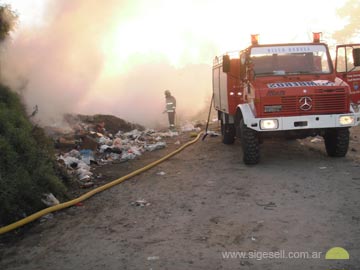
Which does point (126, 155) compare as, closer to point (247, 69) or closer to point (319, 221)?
point (247, 69)

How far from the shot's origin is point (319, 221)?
14.5 feet

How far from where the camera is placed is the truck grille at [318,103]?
707 cm

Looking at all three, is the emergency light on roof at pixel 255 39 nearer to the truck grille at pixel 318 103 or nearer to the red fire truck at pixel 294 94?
the red fire truck at pixel 294 94

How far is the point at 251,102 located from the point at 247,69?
0.91 m

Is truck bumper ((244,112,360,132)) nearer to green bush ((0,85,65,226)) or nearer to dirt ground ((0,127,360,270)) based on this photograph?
dirt ground ((0,127,360,270))

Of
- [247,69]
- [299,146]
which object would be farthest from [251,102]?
[299,146]

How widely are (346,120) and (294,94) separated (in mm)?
1078

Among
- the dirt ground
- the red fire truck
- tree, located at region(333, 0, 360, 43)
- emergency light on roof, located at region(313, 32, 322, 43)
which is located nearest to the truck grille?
the red fire truck

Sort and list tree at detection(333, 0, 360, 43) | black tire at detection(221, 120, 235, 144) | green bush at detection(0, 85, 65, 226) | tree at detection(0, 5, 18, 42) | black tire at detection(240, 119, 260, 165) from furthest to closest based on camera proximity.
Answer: tree at detection(333, 0, 360, 43) < black tire at detection(221, 120, 235, 144) < tree at detection(0, 5, 18, 42) < black tire at detection(240, 119, 260, 165) < green bush at detection(0, 85, 65, 226)

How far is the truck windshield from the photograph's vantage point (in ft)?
25.8

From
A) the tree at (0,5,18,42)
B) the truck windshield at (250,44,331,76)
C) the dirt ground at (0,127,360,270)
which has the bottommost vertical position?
the dirt ground at (0,127,360,270)

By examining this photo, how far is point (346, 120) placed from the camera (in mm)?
7121

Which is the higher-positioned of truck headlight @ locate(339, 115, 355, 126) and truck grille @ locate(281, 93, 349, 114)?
truck grille @ locate(281, 93, 349, 114)

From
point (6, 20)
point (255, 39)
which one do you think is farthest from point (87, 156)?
point (255, 39)
